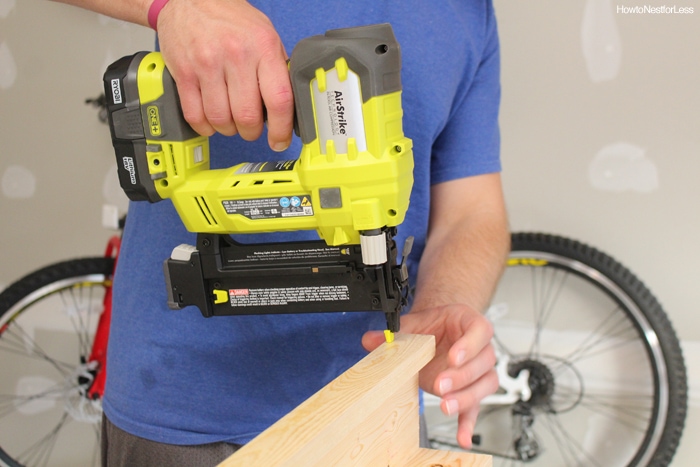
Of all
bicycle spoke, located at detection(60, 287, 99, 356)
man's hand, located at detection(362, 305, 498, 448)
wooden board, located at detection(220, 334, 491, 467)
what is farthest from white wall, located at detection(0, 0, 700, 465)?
bicycle spoke, located at detection(60, 287, 99, 356)

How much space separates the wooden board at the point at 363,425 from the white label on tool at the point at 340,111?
0.27 metres

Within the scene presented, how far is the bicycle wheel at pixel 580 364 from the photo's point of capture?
1.84 metres

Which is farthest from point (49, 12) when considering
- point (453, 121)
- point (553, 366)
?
point (553, 366)

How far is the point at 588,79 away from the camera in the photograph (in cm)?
185

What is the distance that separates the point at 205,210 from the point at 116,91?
0.19m

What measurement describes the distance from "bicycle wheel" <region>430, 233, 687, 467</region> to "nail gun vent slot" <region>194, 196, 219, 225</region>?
51.3 inches

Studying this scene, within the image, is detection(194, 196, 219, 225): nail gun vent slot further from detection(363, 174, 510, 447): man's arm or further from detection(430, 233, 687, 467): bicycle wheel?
detection(430, 233, 687, 467): bicycle wheel

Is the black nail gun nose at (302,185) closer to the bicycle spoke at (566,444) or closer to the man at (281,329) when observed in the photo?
the man at (281,329)

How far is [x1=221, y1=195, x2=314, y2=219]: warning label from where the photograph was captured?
30.9 inches

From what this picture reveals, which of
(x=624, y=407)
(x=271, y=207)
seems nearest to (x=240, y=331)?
(x=271, y=207)

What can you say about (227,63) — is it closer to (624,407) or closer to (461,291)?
(461,291)

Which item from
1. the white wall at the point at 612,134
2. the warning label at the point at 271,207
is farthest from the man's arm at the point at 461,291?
Answer: the white wall at the point at 612,134

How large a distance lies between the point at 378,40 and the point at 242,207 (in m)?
0.26

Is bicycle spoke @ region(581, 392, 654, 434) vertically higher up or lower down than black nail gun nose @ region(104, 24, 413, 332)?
lower down
